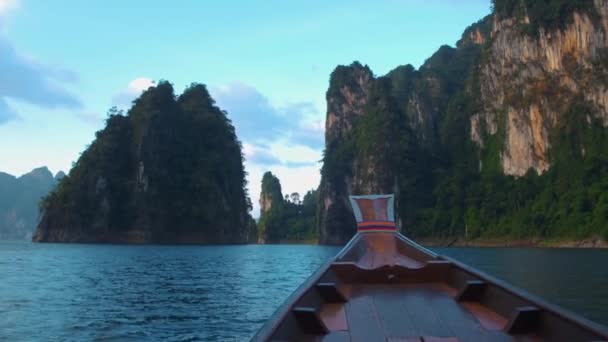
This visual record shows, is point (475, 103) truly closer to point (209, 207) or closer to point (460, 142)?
point (460, 142)

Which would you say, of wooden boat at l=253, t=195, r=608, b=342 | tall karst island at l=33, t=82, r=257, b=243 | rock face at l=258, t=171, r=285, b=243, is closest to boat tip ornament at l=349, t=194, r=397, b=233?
wooden boat at l=253, t=195, r=608, b=342

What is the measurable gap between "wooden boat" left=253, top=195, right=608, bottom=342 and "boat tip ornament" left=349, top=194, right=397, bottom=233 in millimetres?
1801

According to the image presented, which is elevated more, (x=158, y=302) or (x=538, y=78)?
(x=538, y=78)

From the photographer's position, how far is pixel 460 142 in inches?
4225

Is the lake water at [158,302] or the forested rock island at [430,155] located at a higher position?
the forested rock island at [430,155]

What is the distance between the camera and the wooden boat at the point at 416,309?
15.7 ft

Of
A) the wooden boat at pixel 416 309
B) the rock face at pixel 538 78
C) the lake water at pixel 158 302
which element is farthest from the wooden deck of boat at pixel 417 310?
the rock face at pixel 538 78

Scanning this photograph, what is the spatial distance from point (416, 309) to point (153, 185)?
94.3 meters

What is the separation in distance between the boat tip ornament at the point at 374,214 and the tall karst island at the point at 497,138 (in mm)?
56109

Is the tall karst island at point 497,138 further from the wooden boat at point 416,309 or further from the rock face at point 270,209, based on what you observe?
the wooden boat at point 416,309

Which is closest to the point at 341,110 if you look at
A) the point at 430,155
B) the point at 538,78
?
the point at 430,155

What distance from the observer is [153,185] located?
3780 inches

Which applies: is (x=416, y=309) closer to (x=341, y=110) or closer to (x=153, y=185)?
(x=153, y=185)

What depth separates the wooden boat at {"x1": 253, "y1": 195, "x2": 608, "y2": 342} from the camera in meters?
4.78
